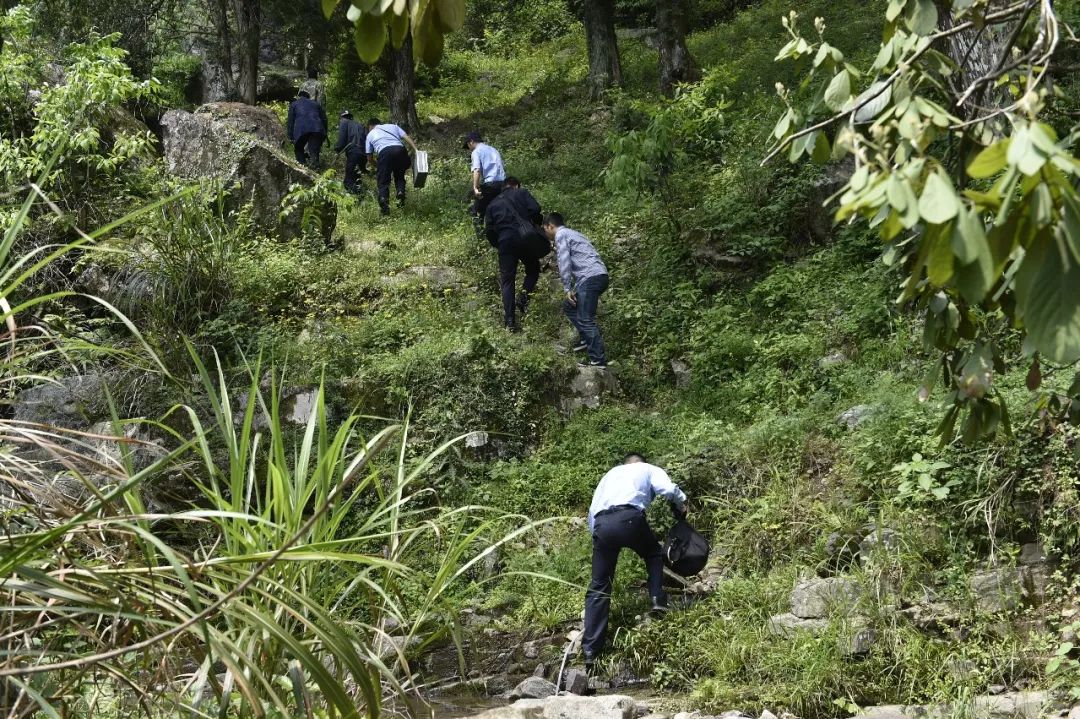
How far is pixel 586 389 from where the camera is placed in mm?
10523

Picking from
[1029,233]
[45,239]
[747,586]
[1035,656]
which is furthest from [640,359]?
[1029,233]

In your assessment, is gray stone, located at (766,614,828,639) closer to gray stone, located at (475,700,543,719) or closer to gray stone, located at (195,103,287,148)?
gray stone, located at (475,700,543,719)

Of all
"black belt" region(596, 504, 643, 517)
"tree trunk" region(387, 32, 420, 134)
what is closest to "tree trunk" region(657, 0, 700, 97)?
"tree trunk" region(387, 32, 420, 134)

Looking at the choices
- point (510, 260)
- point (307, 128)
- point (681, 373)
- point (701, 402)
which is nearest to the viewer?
point (701, 402)

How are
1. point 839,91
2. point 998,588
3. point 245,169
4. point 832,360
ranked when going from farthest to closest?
point 245,169 → point 832,360 → point 998,588 → point 839,91

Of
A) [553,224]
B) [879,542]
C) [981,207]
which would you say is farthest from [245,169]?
[981,207]

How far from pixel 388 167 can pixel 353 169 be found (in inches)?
47.6

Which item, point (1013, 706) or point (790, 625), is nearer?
point (1013, 706)

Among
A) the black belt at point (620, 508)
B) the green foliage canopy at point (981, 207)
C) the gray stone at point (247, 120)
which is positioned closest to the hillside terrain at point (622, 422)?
the black belt at point (620, 508)

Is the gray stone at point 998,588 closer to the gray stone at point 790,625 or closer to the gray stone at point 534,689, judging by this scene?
the gray stone at point 790,625

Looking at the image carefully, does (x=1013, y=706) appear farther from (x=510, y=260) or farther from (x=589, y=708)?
(x=510, y=260)

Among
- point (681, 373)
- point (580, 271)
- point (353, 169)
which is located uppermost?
point (353, 169)

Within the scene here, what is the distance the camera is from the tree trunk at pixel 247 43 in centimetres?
1898

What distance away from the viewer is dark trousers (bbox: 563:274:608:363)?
410 inches
